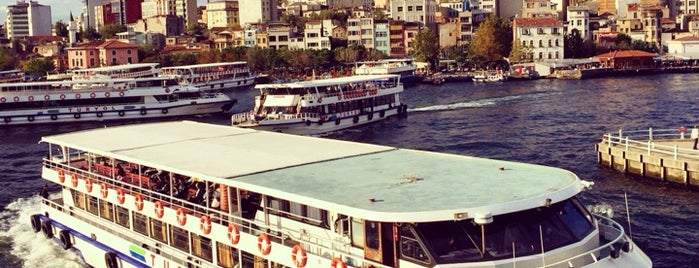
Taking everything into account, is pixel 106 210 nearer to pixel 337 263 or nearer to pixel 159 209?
pixel 159 209

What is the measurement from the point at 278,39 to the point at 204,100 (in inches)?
2784

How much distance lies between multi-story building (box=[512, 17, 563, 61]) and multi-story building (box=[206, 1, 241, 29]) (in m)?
84.3

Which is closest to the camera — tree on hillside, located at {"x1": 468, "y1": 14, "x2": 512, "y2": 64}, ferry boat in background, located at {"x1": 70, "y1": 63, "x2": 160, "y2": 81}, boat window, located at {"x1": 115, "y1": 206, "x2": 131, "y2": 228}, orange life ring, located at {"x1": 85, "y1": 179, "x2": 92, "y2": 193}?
boat window, located at {"x1": 115, "y1": 206, "x2": 131, "y2": 228}

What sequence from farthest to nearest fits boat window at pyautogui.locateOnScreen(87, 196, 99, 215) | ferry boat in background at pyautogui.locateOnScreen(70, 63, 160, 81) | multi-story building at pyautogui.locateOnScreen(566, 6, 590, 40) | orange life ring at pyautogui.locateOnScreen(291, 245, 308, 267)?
multi-story building at pyautogui.locateOnScreen(566, 6, 590, 40) < ferry boat in background at pyautogui.locateOnScreen(70, 63, 160, 81) < boat window at pyautogui.locateOnScreen(87, 196, 99, 215) < orange life ring at pyautogui.locateOnScreen(291, 245, 308, 267)

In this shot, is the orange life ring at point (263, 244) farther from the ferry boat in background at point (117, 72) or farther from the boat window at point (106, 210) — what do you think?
the ferry boat in background at point (117, 72)

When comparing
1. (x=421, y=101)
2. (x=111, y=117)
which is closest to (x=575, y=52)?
(x=421, y=101)

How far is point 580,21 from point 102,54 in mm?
72156

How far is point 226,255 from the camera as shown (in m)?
17.9

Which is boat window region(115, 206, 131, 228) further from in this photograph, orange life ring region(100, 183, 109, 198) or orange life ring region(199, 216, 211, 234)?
orange life ring region(199, 216, 211, 234)

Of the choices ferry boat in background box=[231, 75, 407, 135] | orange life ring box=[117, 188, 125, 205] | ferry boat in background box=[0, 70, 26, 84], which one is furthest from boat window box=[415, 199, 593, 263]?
ferry boat in background box=[0, 70, 26, 84]

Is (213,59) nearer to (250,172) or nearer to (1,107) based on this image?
(1,107)

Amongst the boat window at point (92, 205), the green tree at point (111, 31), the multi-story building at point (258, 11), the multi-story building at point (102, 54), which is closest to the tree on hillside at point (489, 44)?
the multi-story building at point (102, 54)

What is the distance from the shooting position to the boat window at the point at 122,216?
21609mm

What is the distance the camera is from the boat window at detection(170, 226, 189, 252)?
1920cm
